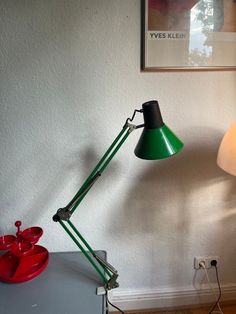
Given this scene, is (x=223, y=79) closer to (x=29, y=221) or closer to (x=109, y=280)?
(x=109, y=280)

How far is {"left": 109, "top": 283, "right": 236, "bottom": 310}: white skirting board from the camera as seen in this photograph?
60.9 inches

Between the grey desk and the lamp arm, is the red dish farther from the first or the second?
the lamp arm

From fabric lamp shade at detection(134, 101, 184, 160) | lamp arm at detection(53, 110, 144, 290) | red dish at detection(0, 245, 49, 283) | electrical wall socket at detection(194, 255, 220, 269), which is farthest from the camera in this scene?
electrical wall socket at detection(194, 255, 220, 269)

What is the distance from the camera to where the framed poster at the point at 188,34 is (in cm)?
119

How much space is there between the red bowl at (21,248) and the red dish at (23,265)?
0.02m

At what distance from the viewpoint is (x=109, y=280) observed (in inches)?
43.5

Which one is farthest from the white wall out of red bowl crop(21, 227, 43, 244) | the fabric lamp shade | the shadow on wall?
the fabric lamp shade

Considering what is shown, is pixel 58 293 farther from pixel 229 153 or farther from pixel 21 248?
pixel 229 153

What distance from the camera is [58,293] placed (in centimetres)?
109

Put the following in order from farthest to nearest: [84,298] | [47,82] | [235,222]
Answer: [235,222]
[47,82]
[84,298]

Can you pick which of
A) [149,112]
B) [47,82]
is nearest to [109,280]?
[149,112]

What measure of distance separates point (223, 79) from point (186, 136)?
0.31 metres

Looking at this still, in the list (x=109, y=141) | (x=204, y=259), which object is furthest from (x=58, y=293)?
(x=204, y=259)

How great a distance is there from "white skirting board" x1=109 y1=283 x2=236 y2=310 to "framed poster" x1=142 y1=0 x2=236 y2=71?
121 centimetres
